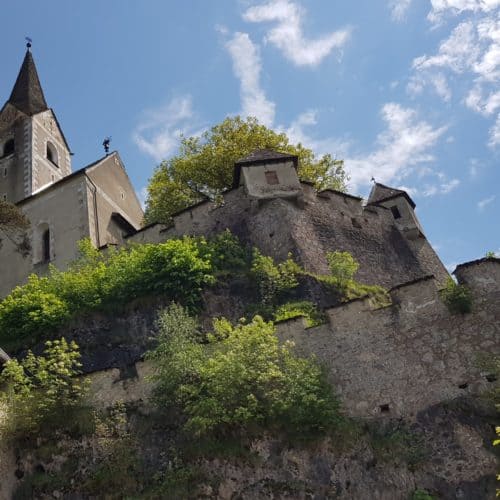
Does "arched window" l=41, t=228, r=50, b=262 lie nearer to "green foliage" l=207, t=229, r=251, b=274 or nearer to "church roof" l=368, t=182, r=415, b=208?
"green foliage" l=207, t=229, r=251, b=274

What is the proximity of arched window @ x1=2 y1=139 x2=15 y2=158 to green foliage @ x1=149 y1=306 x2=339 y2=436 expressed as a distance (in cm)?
2674

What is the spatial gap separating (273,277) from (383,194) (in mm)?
10424

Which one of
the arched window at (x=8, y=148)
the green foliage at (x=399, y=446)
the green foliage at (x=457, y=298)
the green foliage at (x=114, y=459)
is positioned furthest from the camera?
the arched window at (x=8, y=148)

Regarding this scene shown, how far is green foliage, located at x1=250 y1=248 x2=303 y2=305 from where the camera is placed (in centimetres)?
1774

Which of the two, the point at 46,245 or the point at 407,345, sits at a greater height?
the point at 46,245

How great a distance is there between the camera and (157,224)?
24.0m

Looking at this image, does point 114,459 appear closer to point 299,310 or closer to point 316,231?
point 299,310

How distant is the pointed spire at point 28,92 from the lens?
3872cm

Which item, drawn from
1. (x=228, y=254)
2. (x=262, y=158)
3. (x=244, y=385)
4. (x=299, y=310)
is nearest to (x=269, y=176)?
(x=262, y=158)

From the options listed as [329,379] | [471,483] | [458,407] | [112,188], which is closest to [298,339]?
[329,379]

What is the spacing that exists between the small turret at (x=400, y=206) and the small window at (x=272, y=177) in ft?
17.0

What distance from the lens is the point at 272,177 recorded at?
22.6m

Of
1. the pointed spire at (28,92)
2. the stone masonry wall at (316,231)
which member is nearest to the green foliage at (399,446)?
the stone masonry wall at (316,231)

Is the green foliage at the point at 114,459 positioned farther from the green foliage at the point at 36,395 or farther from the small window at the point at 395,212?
the small window at the point at 395,212
